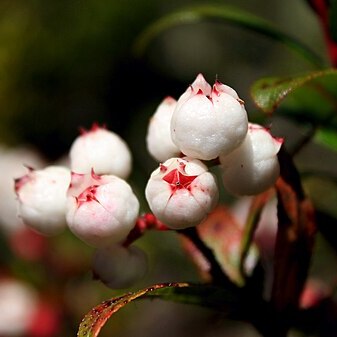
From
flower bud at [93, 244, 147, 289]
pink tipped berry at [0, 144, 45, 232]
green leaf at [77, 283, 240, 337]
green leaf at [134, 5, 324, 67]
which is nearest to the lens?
green leaf at [77, 283, 240, 337]

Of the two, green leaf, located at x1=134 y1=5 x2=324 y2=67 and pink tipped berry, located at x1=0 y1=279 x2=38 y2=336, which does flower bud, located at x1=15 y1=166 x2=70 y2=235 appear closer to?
green leaf, located at x1=134 y1=5 x2=324 y2=67

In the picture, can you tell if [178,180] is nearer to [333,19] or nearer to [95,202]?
[95,202]

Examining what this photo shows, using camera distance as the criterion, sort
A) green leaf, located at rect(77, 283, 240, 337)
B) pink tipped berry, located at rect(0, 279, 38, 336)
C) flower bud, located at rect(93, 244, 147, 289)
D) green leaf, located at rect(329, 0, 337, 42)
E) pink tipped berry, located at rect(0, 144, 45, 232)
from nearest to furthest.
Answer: green leaf, located at rect(77, 283, 240, 337)
flower bud, located at rect(93, 244, 147, 289)
green leaf, located at rect(329, 0, 337, 42)
pink tipped berry, located at rect(0, 279, 38, 336)
pink tipped berry, located at rect(0, 144, 45, 232)

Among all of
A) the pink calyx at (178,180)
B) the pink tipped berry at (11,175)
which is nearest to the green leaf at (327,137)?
the pink calyx at (178,180)

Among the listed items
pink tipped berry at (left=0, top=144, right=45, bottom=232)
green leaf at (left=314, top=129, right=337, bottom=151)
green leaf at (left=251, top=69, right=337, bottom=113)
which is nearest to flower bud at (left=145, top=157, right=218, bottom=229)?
green leaf at (left=251, top=69, right=337, bottom=113)

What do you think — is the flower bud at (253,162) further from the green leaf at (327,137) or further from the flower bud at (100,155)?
the green leaf at (327,137)

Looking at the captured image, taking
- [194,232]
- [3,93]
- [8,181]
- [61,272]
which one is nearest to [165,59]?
[3,93]

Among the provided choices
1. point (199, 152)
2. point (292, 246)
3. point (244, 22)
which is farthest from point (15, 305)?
point (199, 152)
